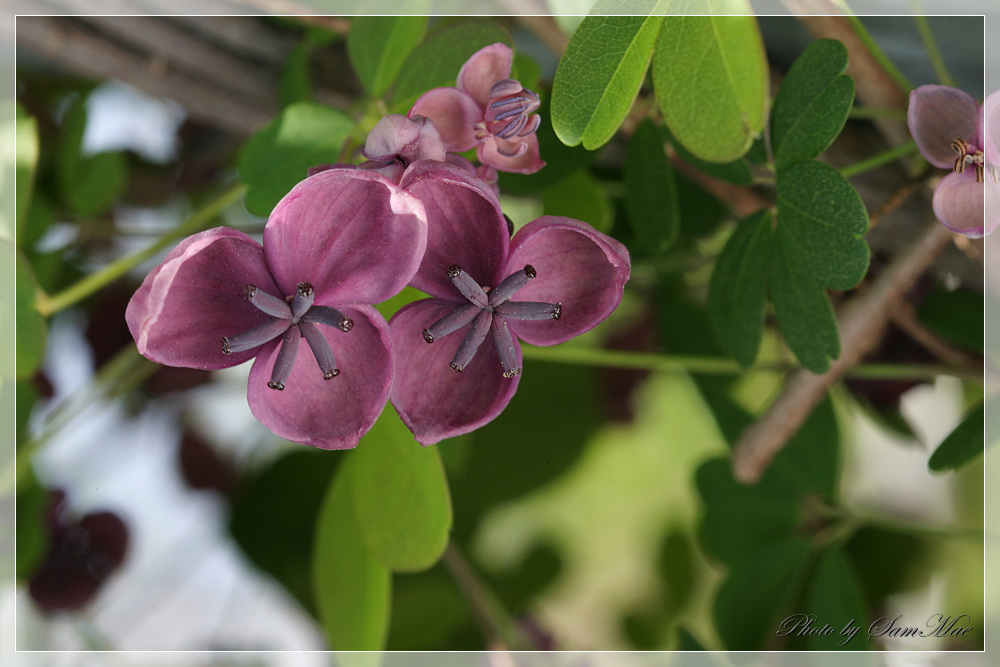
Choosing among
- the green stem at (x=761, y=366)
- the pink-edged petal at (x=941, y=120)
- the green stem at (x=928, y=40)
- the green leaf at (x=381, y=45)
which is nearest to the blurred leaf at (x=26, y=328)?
the green leaf at (x=381, y=45)

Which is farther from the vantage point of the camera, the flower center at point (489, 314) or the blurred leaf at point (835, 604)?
the blurred leaf at point (835, 604)

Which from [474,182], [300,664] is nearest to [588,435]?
[300,664]

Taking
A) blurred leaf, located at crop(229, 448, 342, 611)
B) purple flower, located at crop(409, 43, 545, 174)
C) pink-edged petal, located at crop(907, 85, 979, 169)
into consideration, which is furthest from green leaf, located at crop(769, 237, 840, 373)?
blurred leaf, located at crop(229, 448, 342, 611)

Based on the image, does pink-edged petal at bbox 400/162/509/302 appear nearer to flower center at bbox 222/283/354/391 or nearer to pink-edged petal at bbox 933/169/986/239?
flower center at bbox 222/283/354/391

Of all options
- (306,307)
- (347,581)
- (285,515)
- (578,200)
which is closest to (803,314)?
(578,200)

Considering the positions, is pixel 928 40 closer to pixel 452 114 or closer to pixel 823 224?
pixel 823 224

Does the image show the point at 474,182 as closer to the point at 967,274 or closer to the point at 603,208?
the point at 603,208

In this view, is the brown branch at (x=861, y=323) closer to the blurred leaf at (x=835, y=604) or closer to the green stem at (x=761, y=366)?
the green stem at (x=761, y=366)
